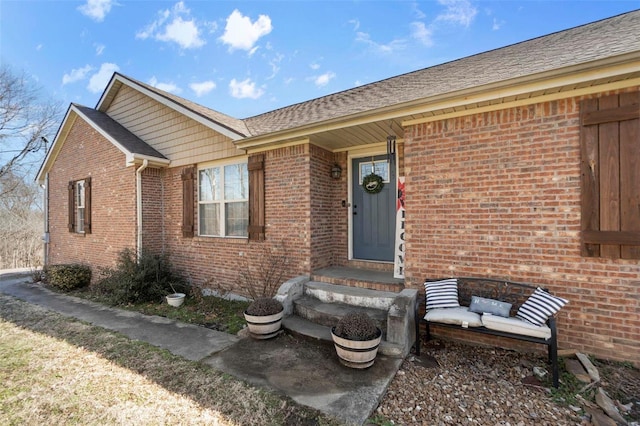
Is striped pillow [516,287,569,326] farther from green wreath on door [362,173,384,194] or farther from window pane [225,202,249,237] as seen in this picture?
window pane [225,202,249,237]

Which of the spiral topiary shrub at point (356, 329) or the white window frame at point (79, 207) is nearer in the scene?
the spiral topiary shrub at point (356, 329)

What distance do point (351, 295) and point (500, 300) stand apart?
202 cm

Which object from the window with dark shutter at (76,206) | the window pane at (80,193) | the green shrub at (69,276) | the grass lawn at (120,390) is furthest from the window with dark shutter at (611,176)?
the window pane at (80,193)

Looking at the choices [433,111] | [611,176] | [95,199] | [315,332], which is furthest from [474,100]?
[95,199]

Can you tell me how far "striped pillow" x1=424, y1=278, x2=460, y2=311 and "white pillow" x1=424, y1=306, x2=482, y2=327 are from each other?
0.11 m

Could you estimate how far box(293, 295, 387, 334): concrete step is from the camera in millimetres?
4075

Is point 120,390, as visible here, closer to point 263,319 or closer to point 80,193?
point 263,319

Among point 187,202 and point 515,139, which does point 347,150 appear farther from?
point 187,202

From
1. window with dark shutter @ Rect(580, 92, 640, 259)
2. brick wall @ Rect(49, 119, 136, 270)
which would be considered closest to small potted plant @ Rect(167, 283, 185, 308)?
brick wall @ Rect(49, 119, 136, 270)

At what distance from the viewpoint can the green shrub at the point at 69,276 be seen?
25.0 feet

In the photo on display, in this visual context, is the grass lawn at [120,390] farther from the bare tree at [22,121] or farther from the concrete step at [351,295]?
the bare tree at [22,121]

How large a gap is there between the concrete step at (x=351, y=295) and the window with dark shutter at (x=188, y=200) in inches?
143

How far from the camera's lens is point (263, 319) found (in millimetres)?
3992

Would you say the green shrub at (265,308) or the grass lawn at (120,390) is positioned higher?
the green shrub at (265,308)
